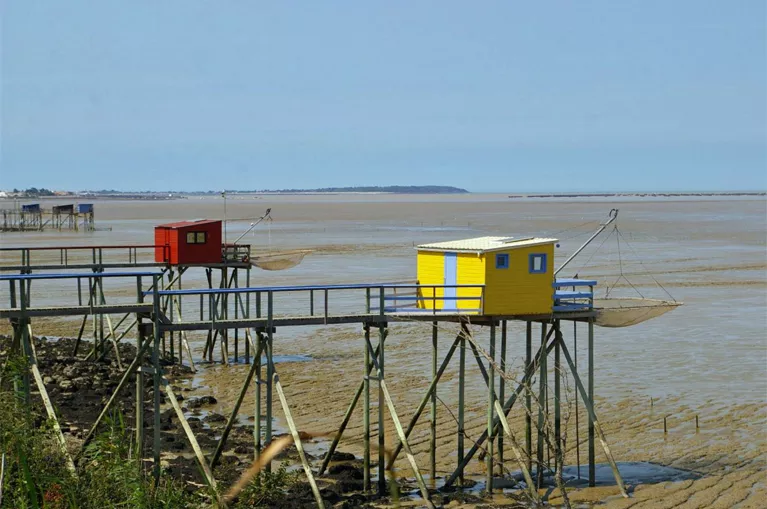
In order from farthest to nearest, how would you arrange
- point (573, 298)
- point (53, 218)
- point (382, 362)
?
point (53, 218)
point (573, 298)
point (382, 362)

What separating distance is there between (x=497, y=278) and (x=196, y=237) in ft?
56.1

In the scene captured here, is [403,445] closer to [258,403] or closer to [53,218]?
[258,403]

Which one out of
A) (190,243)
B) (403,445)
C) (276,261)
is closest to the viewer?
(403,445)

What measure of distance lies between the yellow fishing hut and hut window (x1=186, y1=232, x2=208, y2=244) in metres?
15.5

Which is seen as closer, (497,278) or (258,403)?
(258,403)

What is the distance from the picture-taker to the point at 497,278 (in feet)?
81.6

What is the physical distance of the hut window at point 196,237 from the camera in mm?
38781

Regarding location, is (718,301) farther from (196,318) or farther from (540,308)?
(540,308)

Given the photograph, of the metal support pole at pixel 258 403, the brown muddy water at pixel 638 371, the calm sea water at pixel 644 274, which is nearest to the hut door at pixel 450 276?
the brown muddy water at pixel 638 371

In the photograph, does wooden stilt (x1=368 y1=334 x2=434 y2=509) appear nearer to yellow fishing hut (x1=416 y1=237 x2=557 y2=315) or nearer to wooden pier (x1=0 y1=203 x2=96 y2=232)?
yellow fishing hut (x1=416 y1=237 x2=557 y2=315)

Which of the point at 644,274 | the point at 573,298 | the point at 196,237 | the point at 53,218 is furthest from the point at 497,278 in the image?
the point at 53,218

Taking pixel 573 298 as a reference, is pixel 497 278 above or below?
above

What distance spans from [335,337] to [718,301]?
2020cm

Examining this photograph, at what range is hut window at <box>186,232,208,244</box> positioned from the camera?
38.8m
